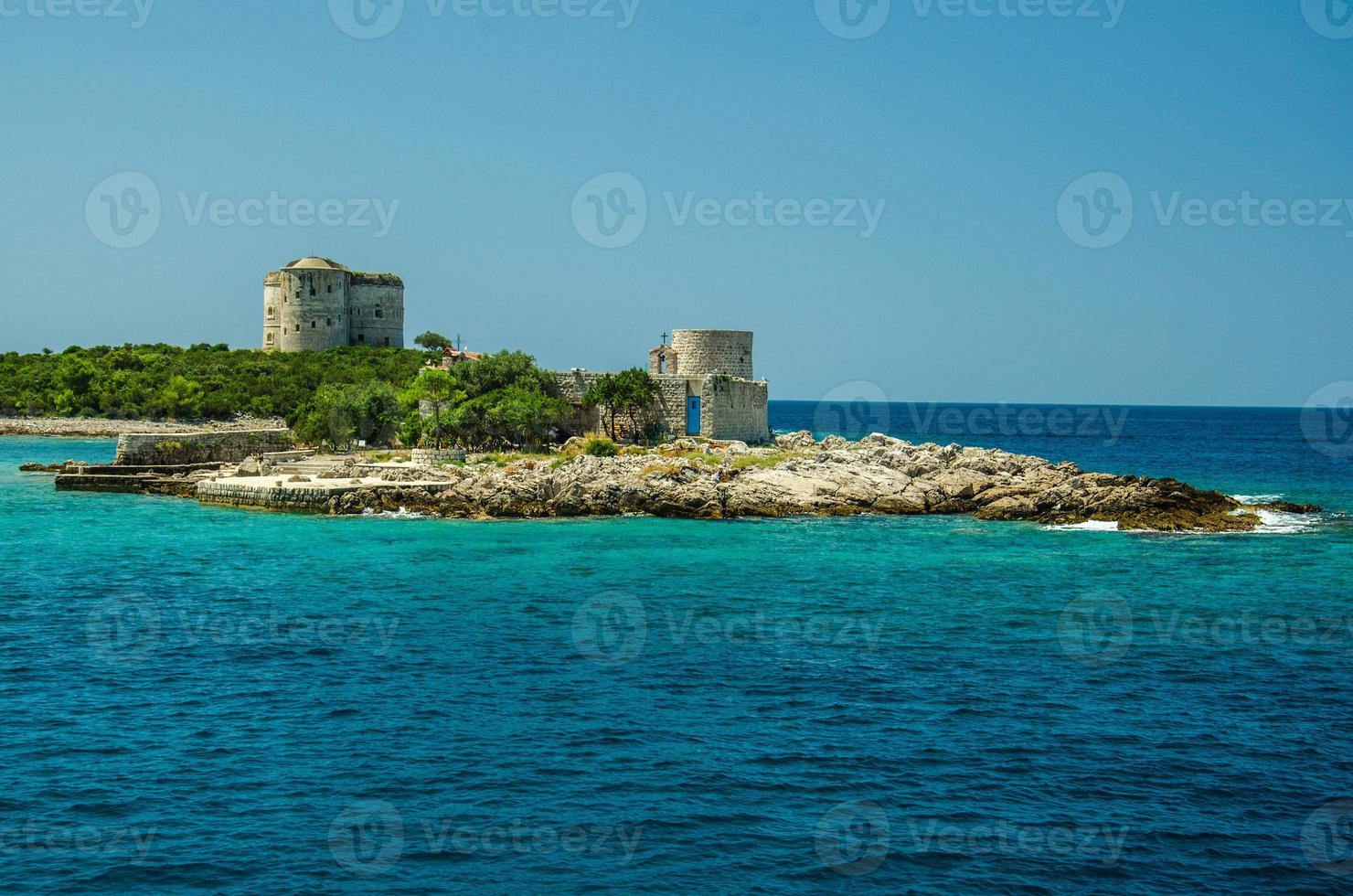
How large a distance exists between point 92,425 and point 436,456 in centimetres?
4589

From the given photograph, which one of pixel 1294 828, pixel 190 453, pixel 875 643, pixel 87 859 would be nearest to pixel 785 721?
pixel 875 643

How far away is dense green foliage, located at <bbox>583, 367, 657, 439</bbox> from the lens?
46438mm

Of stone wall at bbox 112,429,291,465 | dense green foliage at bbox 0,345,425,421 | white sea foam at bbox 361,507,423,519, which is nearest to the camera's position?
white sea foam at bbox 361,507,423,519

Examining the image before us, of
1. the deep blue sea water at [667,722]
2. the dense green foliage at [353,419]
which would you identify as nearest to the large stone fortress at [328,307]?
the dense green foliage at [353,419]

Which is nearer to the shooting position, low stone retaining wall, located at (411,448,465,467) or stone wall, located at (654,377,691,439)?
low stone retaining wall, located at (411,448,465,467)

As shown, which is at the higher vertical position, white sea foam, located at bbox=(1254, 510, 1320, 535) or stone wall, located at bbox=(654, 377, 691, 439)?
stone wall, located at bbox=(654, 377, 691, 439)

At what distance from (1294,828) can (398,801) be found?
9732 mm

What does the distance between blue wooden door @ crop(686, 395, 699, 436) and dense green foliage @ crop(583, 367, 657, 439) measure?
1416 millimetres

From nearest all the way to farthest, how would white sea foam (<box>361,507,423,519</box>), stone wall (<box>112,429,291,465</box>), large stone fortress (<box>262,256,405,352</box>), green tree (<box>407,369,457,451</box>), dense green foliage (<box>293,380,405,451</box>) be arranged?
white sea foam (<box>361,507,423,519</box>) → green tree (<box>407,369,457,451</box>) → stone wall (<box>112,429,291,465</box>) → dense green foliage (<box>293,380,405,451</box>) → large stone fortress (<box>262,256,405,352</box>)

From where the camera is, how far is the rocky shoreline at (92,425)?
7225 cm

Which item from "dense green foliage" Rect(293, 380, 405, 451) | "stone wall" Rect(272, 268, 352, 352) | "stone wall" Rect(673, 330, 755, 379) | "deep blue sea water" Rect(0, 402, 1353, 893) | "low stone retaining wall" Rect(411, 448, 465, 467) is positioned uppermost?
"stone wall" Rect(272, 268, 352, 352)

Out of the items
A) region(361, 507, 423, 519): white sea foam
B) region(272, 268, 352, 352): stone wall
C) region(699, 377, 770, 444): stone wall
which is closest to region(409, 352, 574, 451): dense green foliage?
region(699, 377, 770, 444): stone wall

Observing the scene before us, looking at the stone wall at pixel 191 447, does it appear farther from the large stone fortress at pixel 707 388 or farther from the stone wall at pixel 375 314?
the stone wall at pixel 375 314

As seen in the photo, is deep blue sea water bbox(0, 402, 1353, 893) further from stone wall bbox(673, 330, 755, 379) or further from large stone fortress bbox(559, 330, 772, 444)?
stone wall bbox(673, 330, 755, 379)
